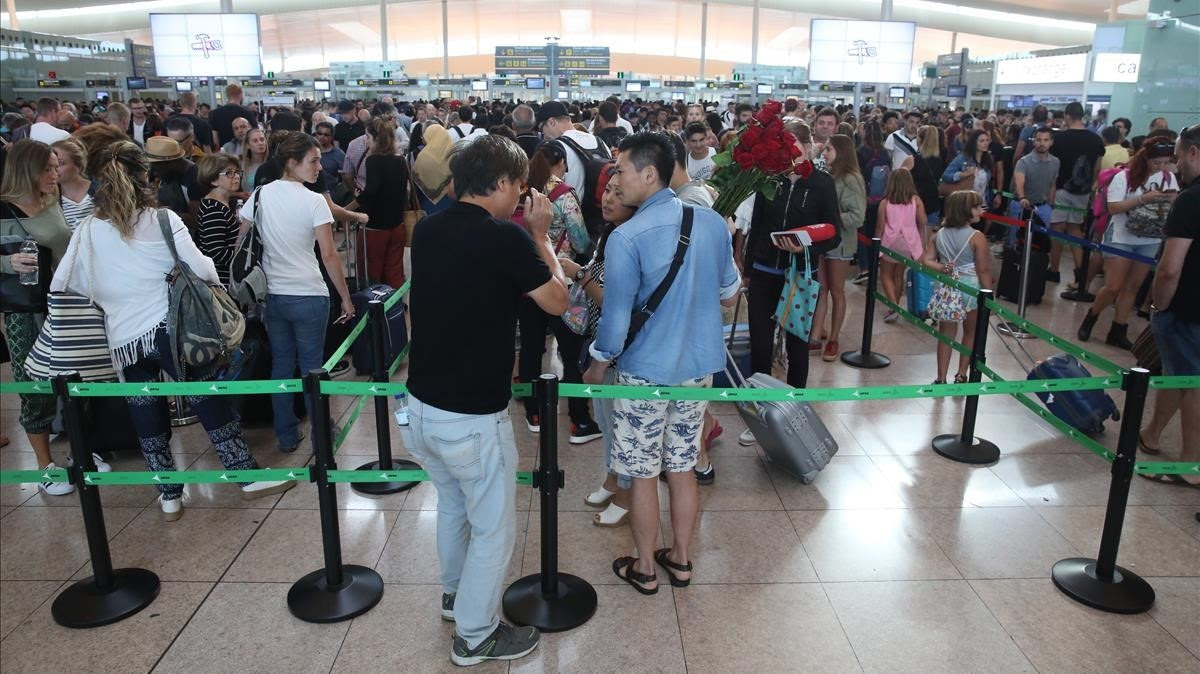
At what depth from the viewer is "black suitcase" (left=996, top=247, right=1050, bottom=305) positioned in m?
8.16

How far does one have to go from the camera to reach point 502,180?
2.60 metres

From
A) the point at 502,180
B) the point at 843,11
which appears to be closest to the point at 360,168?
the point at 502,180

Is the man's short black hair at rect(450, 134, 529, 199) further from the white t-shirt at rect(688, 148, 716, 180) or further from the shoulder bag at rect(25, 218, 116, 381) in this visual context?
the white t-shirt at rect(688, 148, 716, 180)

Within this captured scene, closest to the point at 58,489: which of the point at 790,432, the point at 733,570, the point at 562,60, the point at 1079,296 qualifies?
the point at 733,570

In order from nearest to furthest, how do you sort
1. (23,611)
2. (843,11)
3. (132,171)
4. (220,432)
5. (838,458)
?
(23,611) → (132,171) → (220,432) → (838,458) → (843,11)

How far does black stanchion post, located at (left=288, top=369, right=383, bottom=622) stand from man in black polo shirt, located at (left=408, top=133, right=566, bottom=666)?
0.53 m

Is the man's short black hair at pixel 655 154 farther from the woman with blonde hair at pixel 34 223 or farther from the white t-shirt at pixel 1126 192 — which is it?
the white t-shirt at pixel 1126 192

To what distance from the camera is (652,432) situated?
319 cm

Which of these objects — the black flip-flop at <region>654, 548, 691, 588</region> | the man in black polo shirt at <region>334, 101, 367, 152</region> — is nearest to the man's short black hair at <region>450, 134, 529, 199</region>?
the black flip-flop at <region>654, 548, 691, 588</region>

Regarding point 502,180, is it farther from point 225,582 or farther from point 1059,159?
point 1059,159

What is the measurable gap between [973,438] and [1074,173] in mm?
5377

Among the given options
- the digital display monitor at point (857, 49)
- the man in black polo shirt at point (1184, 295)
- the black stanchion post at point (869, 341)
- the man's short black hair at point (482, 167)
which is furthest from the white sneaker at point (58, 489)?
the digital display monitor at point (857, 49)

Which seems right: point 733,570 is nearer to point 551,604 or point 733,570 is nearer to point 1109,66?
point 551,604

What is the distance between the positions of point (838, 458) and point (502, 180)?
305 centimetres
